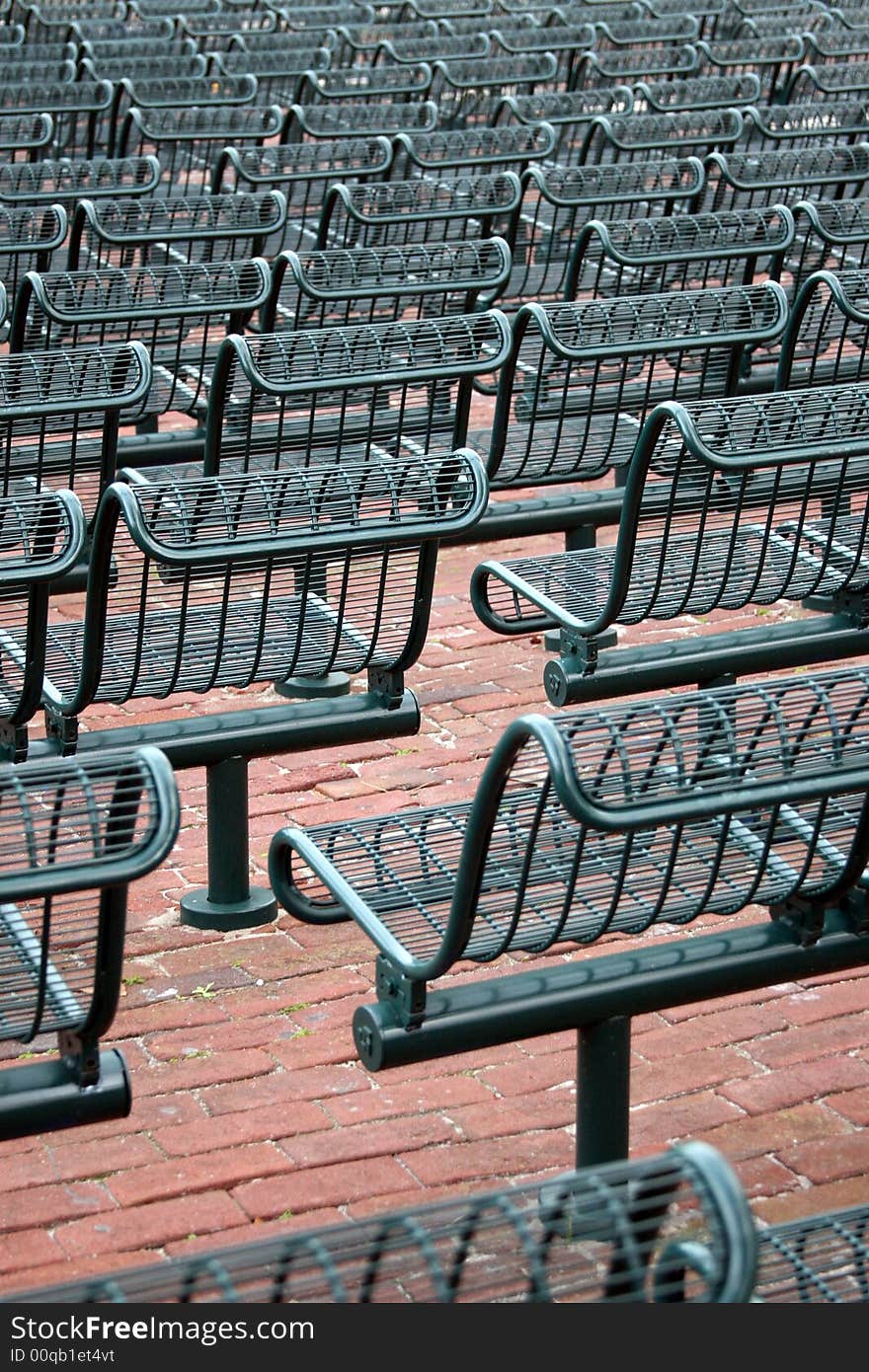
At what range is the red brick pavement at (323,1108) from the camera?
3.79 metres

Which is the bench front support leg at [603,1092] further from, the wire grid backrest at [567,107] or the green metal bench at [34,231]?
the wire grid backrest at [567,107]

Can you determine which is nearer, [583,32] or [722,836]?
[722,836]

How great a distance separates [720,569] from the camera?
5035 mm

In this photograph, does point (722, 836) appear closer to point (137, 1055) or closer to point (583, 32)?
point (137, 1055)

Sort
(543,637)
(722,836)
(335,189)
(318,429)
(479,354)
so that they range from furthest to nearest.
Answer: (335,189) → (543,637) → (318,429) → (479,354) → (722,836)

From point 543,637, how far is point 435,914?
9.68 ft

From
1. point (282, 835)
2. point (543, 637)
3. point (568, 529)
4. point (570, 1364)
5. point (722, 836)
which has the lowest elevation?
point (543, 637)

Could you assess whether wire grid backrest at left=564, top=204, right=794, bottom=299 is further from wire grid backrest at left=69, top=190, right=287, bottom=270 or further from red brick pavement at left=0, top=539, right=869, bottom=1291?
red brick pavement at left=0, top=539, right=869, bottom=1291

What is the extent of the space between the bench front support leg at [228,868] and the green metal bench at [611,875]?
0.75 meters

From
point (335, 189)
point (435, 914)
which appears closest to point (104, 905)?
point (435, 914)

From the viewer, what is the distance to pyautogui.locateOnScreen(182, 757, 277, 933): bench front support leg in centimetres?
466

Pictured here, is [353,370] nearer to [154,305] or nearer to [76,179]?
[154,305]

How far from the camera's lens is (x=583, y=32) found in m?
11.4

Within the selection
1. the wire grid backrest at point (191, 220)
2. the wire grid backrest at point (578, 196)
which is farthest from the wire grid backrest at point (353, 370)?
the wire grid backrest at point (578, 196)
